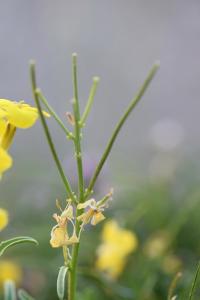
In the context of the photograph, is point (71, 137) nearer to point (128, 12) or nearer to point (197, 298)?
point (197, 298)

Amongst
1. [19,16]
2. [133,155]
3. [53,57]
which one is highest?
[19,16]

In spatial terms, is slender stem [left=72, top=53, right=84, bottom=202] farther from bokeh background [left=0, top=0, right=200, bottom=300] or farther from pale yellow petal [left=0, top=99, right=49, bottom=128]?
bokeh background [left=0, top=0, right=200, bottom=300]

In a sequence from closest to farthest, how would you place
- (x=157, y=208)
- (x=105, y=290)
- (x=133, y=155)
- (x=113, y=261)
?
1. (x=105, y=290)
2. (x=113, y=261)
3. (x=157, y=208)
4. (x=133, y=155)

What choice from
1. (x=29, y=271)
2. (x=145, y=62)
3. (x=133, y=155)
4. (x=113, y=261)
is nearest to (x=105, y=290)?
(x=113, y=261)

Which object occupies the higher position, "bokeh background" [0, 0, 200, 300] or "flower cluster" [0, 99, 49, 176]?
"flower cluster" [0, 99, 49, 176]

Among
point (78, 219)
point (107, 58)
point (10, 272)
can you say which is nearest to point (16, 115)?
point (78, 219)

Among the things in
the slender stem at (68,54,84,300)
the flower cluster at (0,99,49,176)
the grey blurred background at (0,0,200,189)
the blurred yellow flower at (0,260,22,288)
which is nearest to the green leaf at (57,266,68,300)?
the slender stem at (68,54,84,300)

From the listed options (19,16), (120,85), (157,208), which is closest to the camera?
(157,208)

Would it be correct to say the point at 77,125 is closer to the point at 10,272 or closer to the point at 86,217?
the point at 86,217
